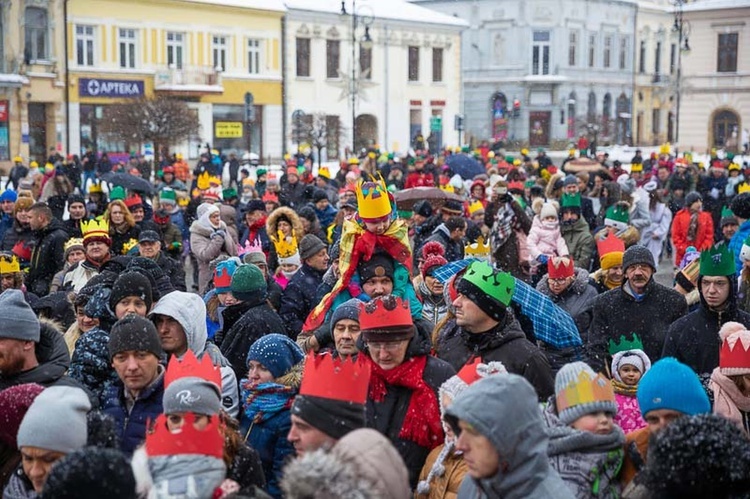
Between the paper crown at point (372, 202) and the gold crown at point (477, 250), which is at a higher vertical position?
the paper crown at point (372, 202)

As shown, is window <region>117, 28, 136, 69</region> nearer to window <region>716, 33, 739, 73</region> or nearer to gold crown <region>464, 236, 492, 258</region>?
Answer: window <region>716, 33, 739, 73</region>

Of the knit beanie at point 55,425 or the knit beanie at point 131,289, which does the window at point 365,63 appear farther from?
the knit beanie at point 55,425

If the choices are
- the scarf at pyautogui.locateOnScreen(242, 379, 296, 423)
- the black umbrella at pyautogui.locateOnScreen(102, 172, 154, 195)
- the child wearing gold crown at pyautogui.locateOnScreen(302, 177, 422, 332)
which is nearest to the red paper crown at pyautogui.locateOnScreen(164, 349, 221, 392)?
the scarf at pyautogui.locateOnScreen(242, 379, 296, 423)

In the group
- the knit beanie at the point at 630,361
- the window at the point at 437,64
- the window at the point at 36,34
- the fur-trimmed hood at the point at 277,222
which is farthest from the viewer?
the window at the point at 437,64

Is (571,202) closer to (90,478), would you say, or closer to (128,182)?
(128,182)

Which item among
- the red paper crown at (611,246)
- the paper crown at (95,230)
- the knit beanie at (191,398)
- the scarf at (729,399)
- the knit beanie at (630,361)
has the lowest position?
the scarf at (729,399)

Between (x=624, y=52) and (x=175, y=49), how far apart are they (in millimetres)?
32249

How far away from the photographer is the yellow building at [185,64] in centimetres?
3934

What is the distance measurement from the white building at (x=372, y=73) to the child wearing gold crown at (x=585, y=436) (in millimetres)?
38013

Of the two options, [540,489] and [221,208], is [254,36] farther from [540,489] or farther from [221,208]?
[540,489]

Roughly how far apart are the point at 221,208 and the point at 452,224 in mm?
3867

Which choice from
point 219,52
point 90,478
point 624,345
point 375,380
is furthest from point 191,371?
point 219,52

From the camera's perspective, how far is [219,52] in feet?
144

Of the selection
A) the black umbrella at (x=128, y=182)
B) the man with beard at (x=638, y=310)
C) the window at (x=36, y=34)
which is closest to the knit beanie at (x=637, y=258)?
the man with beard at (x=638, y=310)
